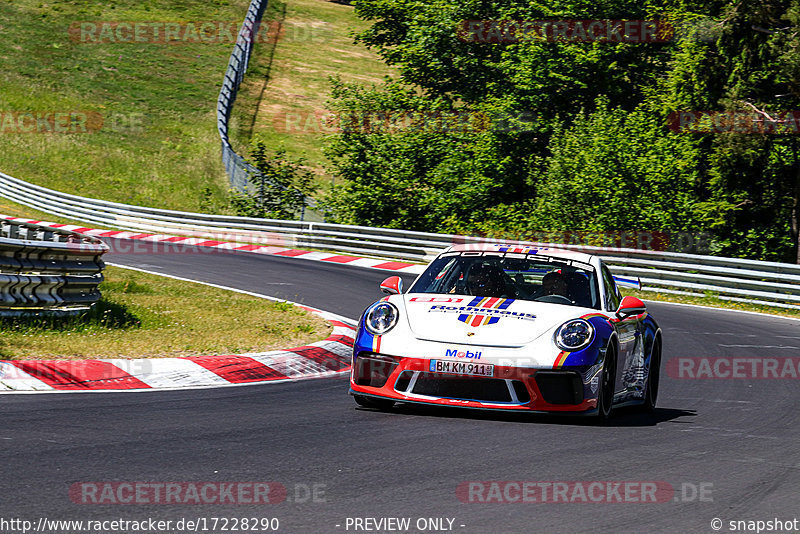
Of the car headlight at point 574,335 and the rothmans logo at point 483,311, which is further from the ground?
the rothmans logo at point 483,311

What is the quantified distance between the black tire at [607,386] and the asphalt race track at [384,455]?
6.5 inches

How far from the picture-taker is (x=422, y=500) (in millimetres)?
4863

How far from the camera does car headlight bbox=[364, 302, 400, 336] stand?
7.58 meters

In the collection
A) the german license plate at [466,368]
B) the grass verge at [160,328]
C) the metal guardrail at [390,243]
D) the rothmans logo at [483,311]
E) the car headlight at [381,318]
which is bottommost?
the metal guardrail at [390,243]

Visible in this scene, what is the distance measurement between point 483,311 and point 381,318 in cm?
75

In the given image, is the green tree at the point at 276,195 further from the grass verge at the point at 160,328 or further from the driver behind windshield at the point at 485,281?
the driver behind windshield at the point at 485,281

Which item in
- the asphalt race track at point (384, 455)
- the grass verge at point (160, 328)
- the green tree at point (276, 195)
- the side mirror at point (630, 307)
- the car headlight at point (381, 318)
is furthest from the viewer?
the green tree at point (276, 195)

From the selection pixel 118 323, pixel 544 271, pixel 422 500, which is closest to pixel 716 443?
pixel 544 271

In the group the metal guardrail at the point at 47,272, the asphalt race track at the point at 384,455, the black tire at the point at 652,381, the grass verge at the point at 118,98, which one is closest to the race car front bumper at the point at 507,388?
the asphalt race track at the point at 384,455

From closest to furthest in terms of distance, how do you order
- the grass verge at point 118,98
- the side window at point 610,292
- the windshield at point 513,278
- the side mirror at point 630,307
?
the side mirror at point 630,307 < the windshield at point 513,278 < the side window at point 610,292 < the grass verge at point 118,98

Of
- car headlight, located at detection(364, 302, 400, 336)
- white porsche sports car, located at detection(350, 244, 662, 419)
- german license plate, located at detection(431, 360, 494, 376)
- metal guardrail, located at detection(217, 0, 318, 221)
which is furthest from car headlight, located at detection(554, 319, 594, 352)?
metal guardrail, located at detection(217, 0, 318, 221)

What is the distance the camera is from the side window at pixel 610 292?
8.44m

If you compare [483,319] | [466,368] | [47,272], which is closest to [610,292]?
[483,319]

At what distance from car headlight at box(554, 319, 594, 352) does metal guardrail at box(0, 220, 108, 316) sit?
17.3 ft
